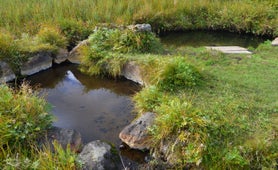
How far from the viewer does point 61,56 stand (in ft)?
24.2

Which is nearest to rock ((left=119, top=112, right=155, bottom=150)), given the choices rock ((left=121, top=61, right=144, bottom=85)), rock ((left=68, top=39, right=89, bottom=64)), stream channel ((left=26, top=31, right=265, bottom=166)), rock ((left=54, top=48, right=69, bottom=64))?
stream channel ((left=26, top=31, right=265, bottom=166))

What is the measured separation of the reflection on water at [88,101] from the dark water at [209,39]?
2937 mm

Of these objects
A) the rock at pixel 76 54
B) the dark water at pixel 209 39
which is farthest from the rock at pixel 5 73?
the dark water at pixel 209 39

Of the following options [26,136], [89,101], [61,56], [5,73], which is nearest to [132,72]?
[89,101]

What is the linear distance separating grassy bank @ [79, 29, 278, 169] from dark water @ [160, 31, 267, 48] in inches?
50.5

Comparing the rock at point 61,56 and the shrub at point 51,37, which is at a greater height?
the shrub at point 51,37

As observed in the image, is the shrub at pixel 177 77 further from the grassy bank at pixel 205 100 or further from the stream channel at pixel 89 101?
the stream channel at pixel 89 101

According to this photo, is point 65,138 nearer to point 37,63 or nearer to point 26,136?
point 26,136

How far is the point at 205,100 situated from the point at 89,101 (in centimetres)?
213

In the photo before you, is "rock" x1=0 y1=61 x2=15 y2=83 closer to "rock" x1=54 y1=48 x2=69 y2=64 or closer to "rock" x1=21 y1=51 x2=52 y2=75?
"rock" x1=21 y1=51 x2=52 y2=75

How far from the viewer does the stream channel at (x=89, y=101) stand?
486 cm

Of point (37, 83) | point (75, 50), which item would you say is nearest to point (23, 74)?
point (37, 83)

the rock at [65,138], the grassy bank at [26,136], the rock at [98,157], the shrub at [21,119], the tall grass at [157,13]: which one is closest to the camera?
the grassy bank at [26,136]

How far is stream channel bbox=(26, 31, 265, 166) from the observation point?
4863 mm
